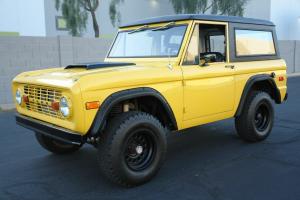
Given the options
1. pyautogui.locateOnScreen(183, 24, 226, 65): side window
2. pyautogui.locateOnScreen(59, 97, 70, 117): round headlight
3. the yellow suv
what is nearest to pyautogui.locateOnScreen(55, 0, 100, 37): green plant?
pyautogui.locateOnScreen(183, 24, 226, 65): side window

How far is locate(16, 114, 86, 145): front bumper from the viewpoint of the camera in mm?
3764

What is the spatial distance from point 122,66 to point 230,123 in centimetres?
353

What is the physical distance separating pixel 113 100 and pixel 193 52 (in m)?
1.50

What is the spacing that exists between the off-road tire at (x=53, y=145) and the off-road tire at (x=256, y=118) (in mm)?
2621

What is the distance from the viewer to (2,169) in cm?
485

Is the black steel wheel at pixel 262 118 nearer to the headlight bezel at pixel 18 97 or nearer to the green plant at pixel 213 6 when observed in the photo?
→ the headlight bezel at pixel 18 97

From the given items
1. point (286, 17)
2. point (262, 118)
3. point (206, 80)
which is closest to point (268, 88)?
point (262, 118)

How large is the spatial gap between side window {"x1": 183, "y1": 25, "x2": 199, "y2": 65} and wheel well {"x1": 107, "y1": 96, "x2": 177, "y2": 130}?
2.31 feet

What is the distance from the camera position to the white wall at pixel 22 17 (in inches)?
755

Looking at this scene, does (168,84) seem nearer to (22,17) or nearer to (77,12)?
(22,17)

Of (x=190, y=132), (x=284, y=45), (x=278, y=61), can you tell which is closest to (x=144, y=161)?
(x=190, y=132)

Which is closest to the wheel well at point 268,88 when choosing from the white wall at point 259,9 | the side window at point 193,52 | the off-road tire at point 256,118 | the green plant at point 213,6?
the off-road tire at point 256,118

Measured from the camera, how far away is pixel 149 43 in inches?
204

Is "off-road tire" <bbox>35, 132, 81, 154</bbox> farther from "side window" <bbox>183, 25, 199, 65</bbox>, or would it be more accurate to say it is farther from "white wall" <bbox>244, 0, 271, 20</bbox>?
"white wall" <bbox>244, 0, 271, 20</bbox>
